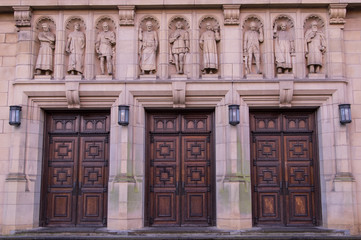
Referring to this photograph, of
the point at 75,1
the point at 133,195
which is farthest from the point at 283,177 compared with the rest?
the point at 75,1

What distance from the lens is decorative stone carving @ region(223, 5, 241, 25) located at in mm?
12483

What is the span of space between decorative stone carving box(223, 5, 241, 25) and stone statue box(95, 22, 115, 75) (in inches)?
142

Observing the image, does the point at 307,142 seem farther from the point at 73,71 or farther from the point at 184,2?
the point at 73,71

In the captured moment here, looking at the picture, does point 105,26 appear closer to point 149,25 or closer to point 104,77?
point 149,25

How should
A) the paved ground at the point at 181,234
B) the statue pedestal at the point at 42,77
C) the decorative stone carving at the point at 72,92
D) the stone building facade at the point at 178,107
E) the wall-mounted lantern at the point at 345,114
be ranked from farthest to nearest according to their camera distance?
the statue pedestal at the point at 42,77 → the decorative stone carving at the point at 72,92 → the stone building facade at the point at 178,107 → the wall-mounted lantern at the point at 345,114 → the paved ground at the point at 181,234

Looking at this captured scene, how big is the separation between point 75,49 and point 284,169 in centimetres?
752

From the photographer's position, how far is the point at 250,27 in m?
12.7

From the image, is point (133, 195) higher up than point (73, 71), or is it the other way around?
point (73, 71)

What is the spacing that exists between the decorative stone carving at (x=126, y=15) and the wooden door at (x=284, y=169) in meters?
4.88

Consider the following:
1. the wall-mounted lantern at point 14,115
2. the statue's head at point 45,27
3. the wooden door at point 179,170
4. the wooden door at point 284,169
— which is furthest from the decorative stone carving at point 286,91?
the wall-mounted lantern at point 14,115

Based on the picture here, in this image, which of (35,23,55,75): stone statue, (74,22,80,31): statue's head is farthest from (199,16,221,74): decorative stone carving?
(35,23,55,75): stone statue

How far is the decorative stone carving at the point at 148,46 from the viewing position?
12492 millimetres

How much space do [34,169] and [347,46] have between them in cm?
1048

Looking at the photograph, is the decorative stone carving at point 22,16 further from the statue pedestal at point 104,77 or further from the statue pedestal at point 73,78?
the statue pedestal at point 104,77
